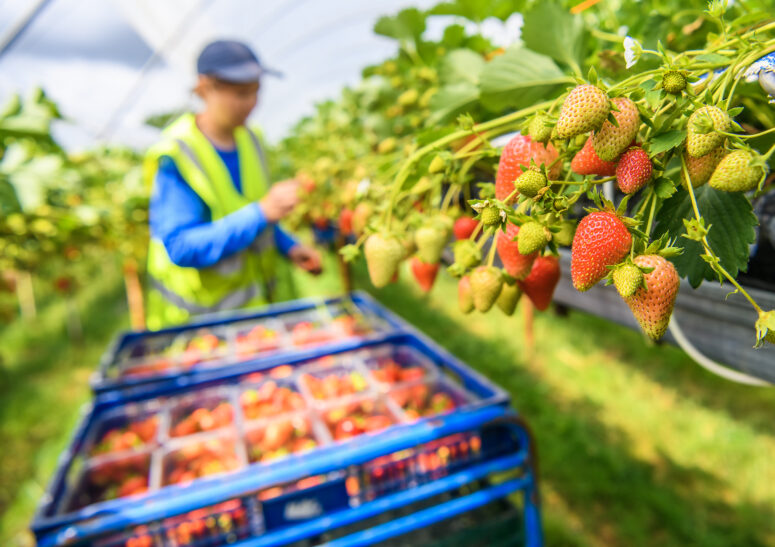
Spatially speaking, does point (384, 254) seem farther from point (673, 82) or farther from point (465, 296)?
point (673, 82)

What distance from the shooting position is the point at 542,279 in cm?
60

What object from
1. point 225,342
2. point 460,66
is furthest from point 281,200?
point 460,66

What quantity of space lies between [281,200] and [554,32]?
4.49 feet

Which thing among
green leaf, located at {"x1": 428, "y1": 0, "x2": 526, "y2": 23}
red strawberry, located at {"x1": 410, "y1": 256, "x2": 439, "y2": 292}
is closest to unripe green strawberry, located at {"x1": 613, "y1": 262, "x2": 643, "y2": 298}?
red strawberry, located at {"x1": 410, "y1": 256, "x2": 439, "y2": 292}

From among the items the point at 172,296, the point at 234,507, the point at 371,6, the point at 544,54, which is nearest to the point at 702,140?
the point at 544,54

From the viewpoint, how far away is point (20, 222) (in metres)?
3.07

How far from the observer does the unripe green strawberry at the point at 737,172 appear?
350 millimetres

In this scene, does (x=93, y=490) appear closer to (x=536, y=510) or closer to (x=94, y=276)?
(x=536, y=510)

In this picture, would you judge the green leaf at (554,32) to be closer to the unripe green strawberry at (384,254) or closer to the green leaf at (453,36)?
the unripe green strawberry at (384,254)

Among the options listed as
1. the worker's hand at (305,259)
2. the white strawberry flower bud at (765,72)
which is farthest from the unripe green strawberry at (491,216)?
the worker's hand at (305,259)

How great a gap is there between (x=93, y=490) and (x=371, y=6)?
26.4ft

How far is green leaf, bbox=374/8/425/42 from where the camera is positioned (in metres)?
1.17

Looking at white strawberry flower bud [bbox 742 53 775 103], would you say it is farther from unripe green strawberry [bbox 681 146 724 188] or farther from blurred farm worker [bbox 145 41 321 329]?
blurred farm worker [bbox 145 41 321 329]

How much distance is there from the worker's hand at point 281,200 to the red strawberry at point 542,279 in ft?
4.63
